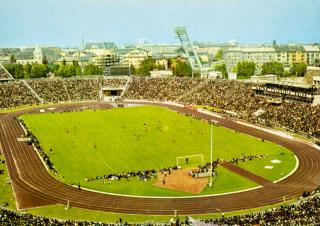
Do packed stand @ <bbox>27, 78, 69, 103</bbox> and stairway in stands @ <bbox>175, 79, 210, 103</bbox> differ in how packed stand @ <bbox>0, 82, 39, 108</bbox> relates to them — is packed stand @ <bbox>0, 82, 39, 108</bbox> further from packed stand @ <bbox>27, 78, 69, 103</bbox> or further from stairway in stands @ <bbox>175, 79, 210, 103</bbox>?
stairway in stands @ <bbox>175, 79, 210, 103</bbox>

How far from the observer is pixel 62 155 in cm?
6303

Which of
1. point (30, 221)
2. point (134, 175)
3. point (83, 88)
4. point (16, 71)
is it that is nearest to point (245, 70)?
point (83, 88)

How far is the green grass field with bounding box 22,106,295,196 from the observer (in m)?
51.5

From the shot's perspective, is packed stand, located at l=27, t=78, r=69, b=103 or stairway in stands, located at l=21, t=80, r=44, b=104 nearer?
stairway in stands, located at l=21, t=80, r=44, b=104

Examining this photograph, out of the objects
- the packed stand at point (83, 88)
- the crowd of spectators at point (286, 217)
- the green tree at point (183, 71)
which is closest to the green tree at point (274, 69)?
the green tree at point (183, 71)

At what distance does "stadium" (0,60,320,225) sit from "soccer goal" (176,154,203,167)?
0.44 feet

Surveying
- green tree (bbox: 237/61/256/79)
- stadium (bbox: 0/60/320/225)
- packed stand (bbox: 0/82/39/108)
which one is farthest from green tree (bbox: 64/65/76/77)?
green tree (bbox: 237/61/256/79)

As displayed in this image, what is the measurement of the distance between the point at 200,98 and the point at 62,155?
Answer: 5501 cm

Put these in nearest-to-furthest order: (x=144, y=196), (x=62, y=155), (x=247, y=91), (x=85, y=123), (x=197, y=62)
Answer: (x=144, y=196) → (x=62, y=155) → (x=85, y=123) → (x=247, y=91) → (x=197, y=62)

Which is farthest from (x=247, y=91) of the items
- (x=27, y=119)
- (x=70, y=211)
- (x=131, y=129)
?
(x=70, y=211)

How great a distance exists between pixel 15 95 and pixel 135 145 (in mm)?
62260

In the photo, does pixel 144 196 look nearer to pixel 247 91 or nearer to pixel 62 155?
pixel 62 155

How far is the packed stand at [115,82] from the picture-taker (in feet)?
436

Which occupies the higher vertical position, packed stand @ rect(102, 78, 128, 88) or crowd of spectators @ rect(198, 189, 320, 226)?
packed stand @ rect(102, 78, 128, 88)
